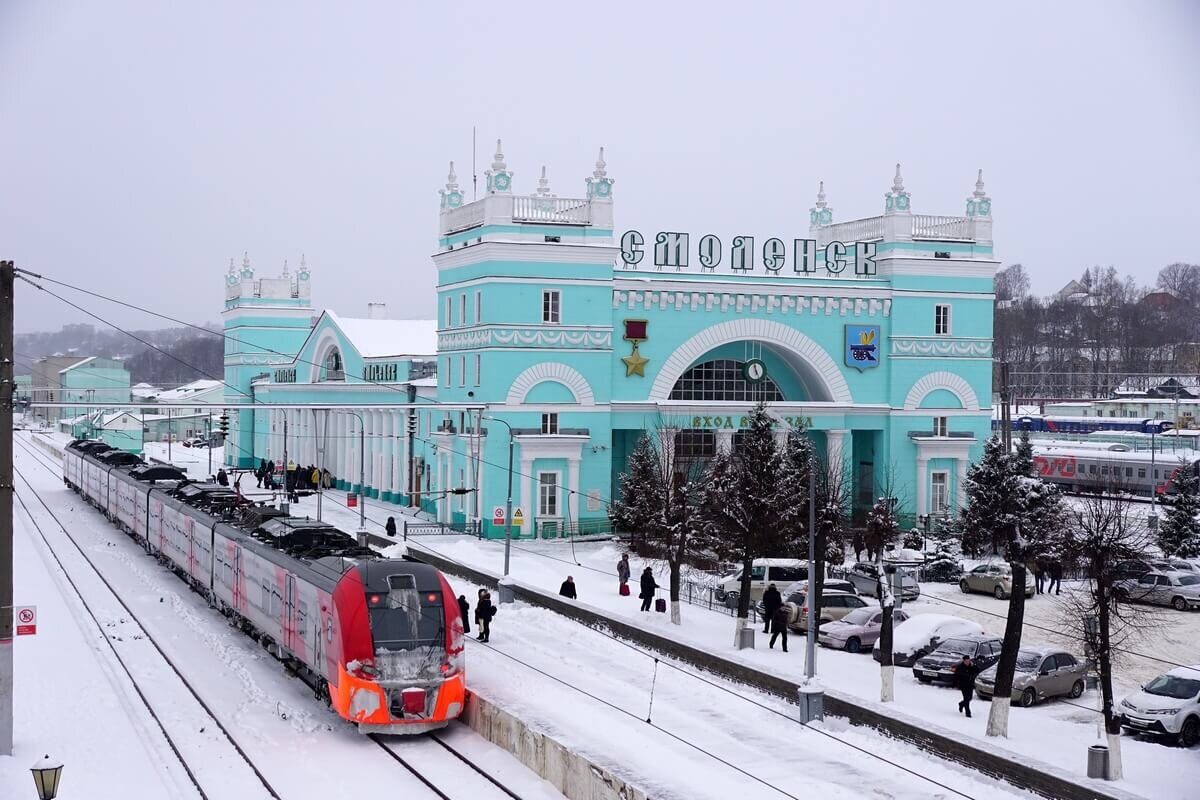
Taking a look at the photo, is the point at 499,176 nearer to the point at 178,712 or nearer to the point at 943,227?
the point at 943,227

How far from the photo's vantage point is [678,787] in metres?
20.3

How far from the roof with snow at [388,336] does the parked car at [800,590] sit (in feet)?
111

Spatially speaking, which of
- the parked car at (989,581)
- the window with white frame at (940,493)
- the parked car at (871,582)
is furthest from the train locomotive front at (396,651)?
the window with white frame at (940,493)

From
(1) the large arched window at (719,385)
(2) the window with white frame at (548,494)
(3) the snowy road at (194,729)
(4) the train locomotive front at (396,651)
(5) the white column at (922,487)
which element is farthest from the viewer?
(5) the white column at (922,487)

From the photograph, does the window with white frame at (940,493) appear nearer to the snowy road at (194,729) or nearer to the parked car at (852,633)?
the parked car at (852,633)

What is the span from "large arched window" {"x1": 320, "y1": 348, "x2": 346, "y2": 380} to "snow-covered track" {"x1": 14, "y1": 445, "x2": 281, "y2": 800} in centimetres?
3794

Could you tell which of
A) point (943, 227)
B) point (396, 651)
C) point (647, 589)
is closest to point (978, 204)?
point (943, 227)

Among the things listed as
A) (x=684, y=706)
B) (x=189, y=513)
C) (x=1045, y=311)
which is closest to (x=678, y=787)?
(x=684, y=706)

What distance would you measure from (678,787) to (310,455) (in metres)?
67.8

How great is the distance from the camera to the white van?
4219 cm

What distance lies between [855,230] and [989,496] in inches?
719

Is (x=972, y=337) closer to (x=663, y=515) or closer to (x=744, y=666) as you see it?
(x=663, y=515)

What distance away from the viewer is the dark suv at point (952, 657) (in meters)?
32.0

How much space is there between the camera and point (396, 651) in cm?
2327
